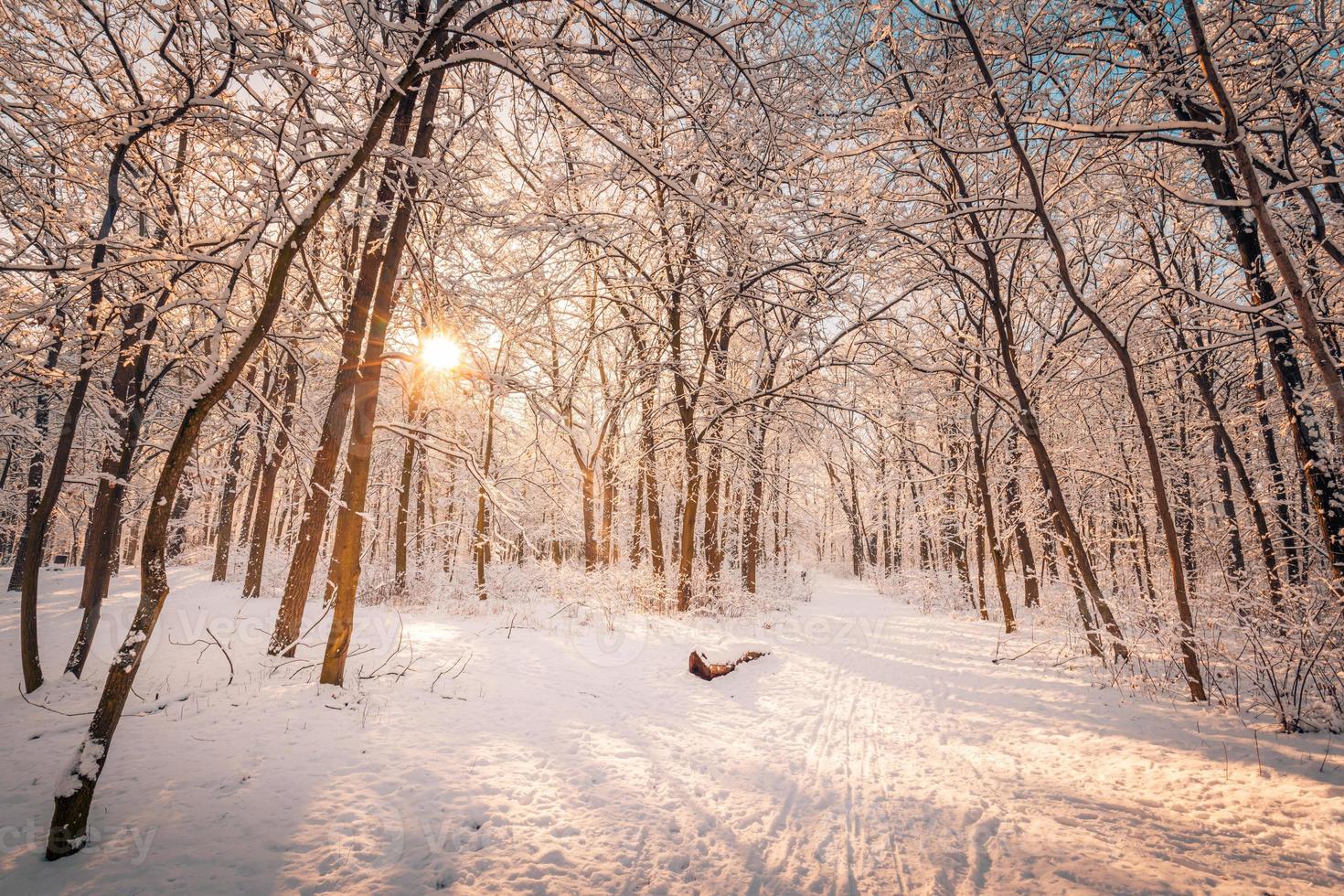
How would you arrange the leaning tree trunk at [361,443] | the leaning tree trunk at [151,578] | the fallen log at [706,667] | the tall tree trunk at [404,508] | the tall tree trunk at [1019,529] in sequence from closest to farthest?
the leaning tree trunk at [151,578] → the leaning tree trunk at [361,443] → the fallen log at [706,667] → the tall tree trunk at [404,508] → the tall tree trunk at [1019,529]

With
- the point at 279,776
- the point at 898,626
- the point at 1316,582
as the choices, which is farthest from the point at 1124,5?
the point at 898,626

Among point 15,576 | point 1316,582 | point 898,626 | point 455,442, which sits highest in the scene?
point 455,442

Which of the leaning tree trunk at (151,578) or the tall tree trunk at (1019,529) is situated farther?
the tall tree trunk at (1019,529)

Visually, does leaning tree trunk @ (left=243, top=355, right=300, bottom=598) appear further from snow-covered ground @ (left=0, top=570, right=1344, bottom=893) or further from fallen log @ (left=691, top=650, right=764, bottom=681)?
fallen log @ (left=691, top=650, right=764, bottom=681)

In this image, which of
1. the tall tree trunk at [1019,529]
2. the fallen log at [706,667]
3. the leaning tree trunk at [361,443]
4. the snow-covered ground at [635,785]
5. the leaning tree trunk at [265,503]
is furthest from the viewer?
the tall tree trunk at [1019,529]

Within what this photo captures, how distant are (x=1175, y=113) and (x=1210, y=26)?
115 centimetres

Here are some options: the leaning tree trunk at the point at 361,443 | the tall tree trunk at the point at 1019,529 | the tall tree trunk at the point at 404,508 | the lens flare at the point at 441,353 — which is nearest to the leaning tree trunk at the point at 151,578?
the leaning tree trunk at the point at 361,443

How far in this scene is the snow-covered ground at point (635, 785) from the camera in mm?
2820

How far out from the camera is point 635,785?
3.91m

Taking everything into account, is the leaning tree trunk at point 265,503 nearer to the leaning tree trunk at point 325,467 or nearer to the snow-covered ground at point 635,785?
the snow-covered ground at point 635,785

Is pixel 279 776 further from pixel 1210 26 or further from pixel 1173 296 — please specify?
pixel 1173 296

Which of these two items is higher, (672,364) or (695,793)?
(672,364)

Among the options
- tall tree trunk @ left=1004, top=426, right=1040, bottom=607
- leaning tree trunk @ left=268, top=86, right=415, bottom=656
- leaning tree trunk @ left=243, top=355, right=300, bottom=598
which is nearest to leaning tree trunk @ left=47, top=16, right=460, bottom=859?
leaning tree trunk @ left=268, top=86, right=415, bottom=656

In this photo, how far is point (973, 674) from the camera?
7.60 meters
